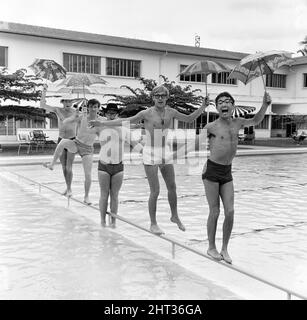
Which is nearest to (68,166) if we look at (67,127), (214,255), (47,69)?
(67,127)

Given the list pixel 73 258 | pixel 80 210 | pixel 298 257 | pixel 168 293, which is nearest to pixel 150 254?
pixel 73 258

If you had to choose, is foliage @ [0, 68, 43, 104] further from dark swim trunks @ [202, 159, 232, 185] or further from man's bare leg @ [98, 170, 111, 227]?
dark swim trunks @ [202, 159, 232, 185]

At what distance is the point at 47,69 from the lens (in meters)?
11.2

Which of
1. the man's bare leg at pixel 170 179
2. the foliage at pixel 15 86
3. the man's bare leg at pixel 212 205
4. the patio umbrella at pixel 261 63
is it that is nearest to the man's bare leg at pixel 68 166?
the man's bare leg at pixel 170 179

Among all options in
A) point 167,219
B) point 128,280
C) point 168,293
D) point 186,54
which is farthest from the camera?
point 186,54

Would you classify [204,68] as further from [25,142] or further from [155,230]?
[25,142]

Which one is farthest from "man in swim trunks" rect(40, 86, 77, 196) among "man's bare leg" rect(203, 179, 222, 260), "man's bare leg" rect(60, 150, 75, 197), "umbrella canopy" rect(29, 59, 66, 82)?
"man's bare leg" rect(203, 179, 222, 260)

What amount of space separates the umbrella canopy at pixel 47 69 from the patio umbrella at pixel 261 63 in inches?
241

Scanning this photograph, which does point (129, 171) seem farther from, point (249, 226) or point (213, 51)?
point (213, 51)

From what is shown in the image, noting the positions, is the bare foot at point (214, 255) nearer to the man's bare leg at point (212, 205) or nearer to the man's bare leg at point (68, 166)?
the man's bare leg at point (212, 205)

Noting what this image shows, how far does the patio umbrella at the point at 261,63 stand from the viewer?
5.77m

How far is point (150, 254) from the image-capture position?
5773mm
